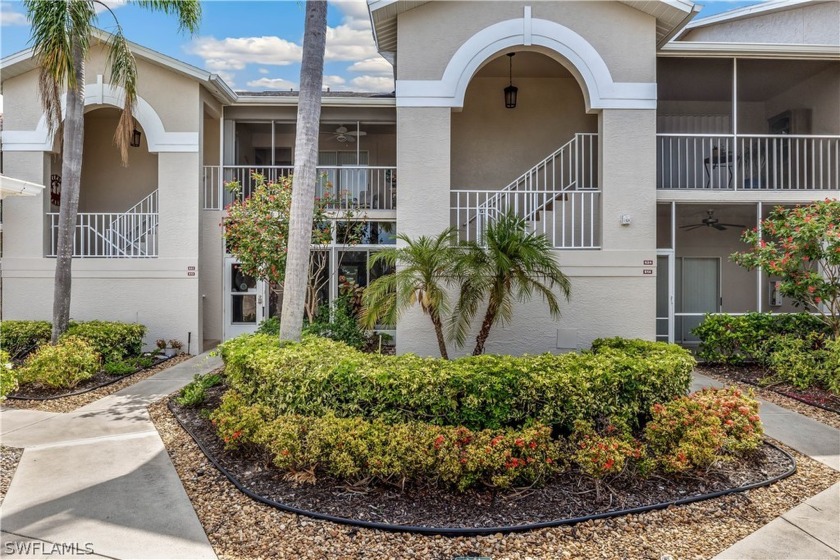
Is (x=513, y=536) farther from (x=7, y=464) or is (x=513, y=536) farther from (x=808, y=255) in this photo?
(x=808, y=255)

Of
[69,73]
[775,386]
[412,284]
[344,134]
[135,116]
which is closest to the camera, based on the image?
[412,284]

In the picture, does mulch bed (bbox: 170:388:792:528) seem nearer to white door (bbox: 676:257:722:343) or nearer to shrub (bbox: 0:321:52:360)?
shrub (bbox: 0:321:52:360)

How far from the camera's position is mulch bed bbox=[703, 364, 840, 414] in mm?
6910

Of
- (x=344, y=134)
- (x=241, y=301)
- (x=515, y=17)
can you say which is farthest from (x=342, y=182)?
(x=515, y=17)

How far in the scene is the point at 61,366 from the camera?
7609 millimetres

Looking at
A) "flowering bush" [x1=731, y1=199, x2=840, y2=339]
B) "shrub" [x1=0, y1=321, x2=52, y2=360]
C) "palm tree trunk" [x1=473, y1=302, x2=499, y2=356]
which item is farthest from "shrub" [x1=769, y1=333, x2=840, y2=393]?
"shrub" [x1=0, y1=321, x2=52, y2=360]

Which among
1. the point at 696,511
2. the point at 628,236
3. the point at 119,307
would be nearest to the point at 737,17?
the point at 628,236

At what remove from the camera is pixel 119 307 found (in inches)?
420

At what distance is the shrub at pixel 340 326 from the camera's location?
28.9 ft

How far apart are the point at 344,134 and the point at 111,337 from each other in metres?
7.78

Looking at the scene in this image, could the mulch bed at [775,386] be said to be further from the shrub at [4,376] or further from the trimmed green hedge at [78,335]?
the trimmed green hedge at [78,335]

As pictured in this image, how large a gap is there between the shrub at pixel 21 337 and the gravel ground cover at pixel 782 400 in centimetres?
1202

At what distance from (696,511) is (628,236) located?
5.45 metres

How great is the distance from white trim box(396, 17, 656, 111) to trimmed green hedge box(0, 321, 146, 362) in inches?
296
